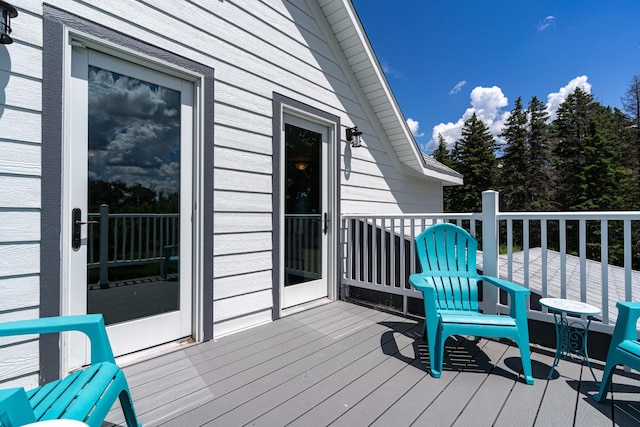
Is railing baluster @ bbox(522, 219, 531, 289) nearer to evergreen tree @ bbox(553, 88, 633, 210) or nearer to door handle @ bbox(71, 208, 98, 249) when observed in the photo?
door handle @ bbox(71, 208, 98, 249)

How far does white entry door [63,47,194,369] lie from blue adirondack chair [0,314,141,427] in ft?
2.31

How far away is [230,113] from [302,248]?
1.64 metres

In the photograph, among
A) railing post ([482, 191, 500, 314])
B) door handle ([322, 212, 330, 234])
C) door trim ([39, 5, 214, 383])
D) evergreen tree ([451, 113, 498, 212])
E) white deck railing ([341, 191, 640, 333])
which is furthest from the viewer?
evergreen tree ([451, 113, 498, 212])

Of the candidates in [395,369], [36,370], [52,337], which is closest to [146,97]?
[52,337]

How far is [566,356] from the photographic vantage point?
2250 millimetres

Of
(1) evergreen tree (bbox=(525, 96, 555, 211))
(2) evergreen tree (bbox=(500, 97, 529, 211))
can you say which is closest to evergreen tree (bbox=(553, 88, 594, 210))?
(1) evergreen tree (bbox=(525, 96, 555, 211))

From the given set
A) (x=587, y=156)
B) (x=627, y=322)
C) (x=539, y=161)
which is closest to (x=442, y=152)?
(x=539, y=161)

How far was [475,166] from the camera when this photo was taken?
20812 mm

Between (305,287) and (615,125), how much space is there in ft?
75.8

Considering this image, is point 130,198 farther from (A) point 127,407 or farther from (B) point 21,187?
(A) point 127,407

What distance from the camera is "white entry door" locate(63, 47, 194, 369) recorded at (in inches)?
75.2

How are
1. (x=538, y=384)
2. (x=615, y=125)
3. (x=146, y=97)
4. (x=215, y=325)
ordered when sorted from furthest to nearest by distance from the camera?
(x=615, y=125)
(x=215, y=325)
(x=146, y=97)
(x=538, y=384)

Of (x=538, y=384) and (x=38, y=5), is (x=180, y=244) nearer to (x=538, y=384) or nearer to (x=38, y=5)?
(x=38, y=5)

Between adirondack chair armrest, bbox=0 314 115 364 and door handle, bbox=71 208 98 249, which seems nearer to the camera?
adirondack chair armrest, bbox=0 314 115 364
